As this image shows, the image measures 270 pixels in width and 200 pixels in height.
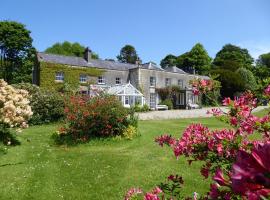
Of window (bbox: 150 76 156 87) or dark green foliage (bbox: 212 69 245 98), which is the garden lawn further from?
dark green foliage (bbox: 212 69 245 98)

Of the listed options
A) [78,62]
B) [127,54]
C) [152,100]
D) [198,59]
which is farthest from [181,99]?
[127,54]

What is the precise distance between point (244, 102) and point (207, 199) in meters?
1.28

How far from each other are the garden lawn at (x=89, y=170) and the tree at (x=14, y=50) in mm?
45293

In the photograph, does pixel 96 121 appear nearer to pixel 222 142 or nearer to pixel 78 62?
pixel 222 142

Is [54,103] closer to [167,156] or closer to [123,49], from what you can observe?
[167,156]

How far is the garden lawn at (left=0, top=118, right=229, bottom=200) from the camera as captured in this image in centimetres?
748

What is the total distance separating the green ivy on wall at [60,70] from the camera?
3712 centimetres

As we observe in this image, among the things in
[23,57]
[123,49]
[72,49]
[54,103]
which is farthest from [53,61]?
[123,49]

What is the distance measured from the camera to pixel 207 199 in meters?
2.97

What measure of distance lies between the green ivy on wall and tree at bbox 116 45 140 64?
170 ft

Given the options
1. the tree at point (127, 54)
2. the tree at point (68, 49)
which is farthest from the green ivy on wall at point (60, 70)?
the tree at point (127, 54)

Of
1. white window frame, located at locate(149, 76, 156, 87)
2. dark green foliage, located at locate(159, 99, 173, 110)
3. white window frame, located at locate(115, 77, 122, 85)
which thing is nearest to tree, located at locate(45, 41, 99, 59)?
white window frame, located at locate(115, 77, 122, 85)

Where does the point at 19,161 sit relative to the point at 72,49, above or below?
below

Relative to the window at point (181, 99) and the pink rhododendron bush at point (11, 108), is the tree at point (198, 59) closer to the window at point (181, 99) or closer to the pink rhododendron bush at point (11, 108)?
the window at point (181, 99)
